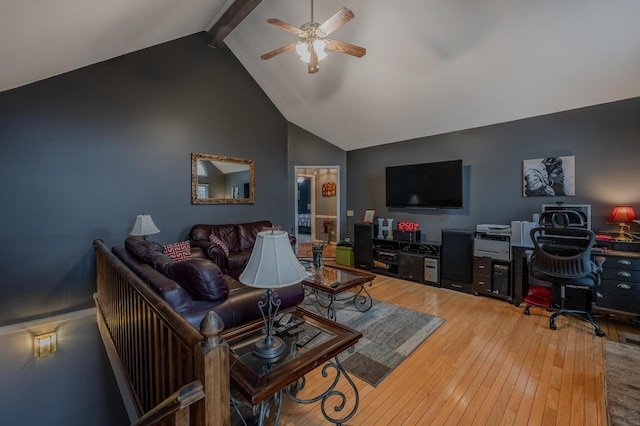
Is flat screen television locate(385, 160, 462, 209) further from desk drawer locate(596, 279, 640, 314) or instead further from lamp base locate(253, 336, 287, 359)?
lamp base locate(253, 336, 287, 359)

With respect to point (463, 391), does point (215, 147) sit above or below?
above

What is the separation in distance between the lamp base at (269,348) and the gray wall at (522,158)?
163 inches

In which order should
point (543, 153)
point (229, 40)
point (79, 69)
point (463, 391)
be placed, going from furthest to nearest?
point (229, 40)
point (543, 153)
point (79, 69)
point (463, 391)

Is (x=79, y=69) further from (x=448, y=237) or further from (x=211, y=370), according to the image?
(x=448, y=237)

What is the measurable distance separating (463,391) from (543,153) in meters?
3.52

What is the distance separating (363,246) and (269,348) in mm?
4196

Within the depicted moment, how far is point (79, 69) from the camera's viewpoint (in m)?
3.47

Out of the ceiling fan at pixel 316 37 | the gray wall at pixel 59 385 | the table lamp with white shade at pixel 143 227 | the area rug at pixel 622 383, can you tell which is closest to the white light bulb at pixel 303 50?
the ceiling fan at pixel 316 37

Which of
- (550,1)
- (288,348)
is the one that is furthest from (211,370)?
(550,1)

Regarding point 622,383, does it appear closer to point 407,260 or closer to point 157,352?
point 407,260

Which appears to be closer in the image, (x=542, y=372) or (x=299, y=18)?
(x=542, y=372)

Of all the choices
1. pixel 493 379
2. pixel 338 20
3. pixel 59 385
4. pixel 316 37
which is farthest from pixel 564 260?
pixel 59 385

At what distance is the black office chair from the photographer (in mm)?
2812

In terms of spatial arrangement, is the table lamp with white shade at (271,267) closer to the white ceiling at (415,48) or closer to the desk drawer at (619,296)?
the white ceiling at (415,48)
